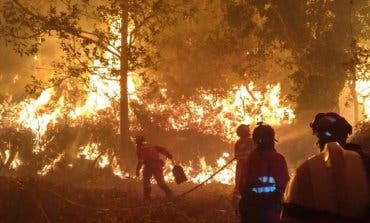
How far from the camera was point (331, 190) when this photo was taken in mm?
1847

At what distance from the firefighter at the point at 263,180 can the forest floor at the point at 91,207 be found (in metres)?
4.60

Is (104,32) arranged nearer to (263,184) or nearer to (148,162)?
(148,162)

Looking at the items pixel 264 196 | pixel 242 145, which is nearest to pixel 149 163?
pixel 242 145

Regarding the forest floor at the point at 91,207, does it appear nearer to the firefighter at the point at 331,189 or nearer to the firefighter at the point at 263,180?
the firefighter at the point at 263,180

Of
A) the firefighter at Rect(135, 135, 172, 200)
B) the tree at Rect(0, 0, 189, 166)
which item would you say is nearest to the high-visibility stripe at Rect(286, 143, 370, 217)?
the firefighter at Rect(135, 135, 172, 200)

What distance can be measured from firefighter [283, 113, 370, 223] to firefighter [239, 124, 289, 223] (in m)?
3.75

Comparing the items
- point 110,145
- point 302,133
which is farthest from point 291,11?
point 110,145

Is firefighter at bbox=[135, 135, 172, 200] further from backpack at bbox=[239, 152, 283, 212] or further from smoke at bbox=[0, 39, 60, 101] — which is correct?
smoke at bbox=[0, 39, 60, 101]

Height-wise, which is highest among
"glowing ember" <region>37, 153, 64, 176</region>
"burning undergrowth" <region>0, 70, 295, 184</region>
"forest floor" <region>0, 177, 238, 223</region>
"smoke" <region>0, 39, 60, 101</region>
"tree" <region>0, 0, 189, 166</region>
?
"smoke" <region>0, 39, 60, 101</region>

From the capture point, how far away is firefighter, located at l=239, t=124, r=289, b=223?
227 inches

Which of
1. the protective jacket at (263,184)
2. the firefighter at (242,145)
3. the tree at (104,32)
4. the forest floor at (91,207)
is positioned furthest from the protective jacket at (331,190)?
the tree at (104,32)

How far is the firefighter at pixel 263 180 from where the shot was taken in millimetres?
5754

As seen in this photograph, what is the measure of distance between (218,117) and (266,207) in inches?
703

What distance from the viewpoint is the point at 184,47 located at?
23.3 m
